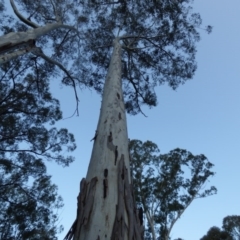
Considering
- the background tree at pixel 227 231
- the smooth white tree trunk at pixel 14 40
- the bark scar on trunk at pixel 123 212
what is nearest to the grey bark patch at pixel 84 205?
the bark scar on trunk at pixel 123 212

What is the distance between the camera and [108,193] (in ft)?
8.97

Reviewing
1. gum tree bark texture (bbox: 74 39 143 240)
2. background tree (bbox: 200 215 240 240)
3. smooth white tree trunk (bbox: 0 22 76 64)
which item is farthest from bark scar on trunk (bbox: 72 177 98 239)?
background tree (bbox: 200 215 240 240)

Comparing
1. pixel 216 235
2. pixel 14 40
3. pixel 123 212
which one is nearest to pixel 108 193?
pixel 123 212

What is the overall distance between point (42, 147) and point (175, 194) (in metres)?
5.69

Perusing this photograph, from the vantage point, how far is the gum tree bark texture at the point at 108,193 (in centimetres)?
246

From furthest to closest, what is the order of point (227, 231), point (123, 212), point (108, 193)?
point (227, 231), point (108, 193), point (123, 212)

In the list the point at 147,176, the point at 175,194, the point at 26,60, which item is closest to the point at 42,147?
the point at 26,60

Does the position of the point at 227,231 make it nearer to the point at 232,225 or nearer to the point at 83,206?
the point at 232,225

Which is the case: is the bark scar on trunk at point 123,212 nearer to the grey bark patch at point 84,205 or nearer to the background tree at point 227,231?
the grey bark patch at point 84,205

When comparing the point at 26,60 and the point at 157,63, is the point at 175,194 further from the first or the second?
the point at 26,60

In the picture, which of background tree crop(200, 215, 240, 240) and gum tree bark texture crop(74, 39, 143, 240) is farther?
background tree crop(200, 215, 240, 240)

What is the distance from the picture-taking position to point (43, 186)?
29.1 feet

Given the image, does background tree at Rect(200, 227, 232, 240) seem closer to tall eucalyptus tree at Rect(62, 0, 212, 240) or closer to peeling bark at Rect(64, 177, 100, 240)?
tall eucalyptus tree at Rect(62, 0, 212, 240)

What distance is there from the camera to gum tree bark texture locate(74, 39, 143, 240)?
246 centimetres
